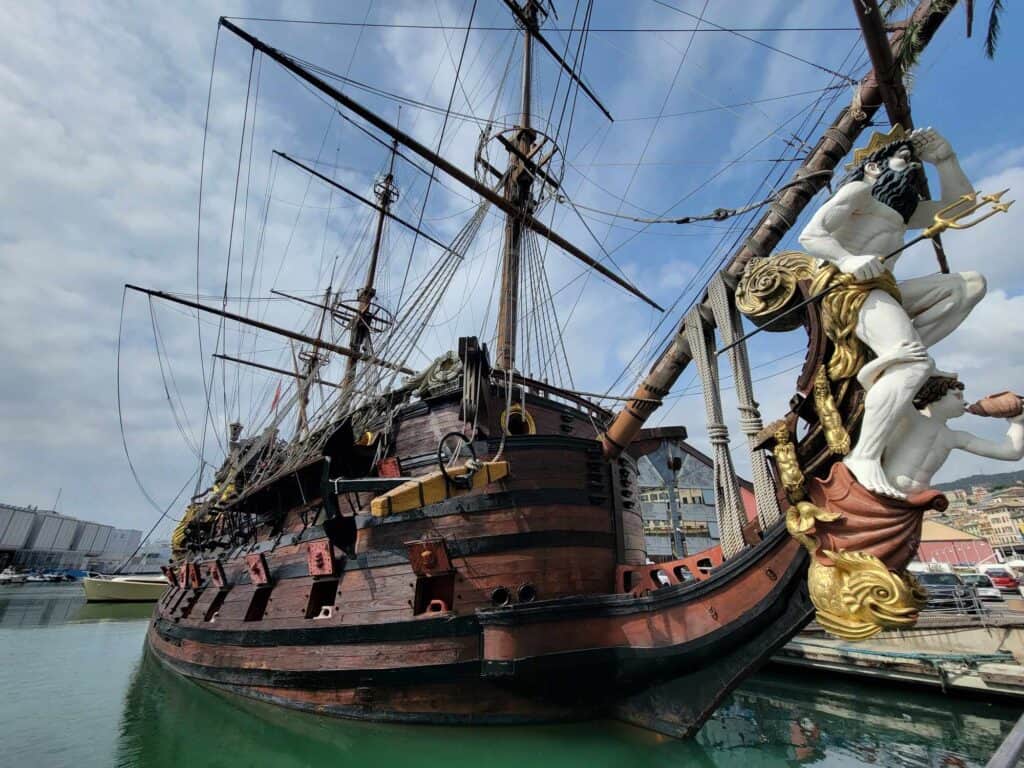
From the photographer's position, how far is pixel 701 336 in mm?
5453

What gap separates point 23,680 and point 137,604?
2884 cm

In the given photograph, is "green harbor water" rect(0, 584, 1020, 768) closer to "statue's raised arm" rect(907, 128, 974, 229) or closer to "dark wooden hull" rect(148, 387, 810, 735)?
"dark wooden hull" rect(148, 387, 810, 735)

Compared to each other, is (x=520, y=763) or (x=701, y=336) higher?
(x=701, y=336)

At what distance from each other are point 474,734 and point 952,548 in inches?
1370

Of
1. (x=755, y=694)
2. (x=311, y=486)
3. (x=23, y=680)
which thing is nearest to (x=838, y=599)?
(x=755, y=694)

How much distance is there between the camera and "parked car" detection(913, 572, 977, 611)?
9.64 meters

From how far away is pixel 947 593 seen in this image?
1244cm

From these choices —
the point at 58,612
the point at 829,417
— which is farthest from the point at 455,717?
the point at 58,612

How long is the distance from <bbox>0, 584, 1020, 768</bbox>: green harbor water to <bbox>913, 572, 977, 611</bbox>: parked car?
5.92 ft

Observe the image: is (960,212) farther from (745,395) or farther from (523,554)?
(523,554)

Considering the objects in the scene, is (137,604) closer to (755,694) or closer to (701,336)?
(755,694)

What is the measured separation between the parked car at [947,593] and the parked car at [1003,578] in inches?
76.5

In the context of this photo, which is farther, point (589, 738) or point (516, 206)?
point (516, 206)

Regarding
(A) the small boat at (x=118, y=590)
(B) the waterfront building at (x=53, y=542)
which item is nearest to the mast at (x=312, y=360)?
(A) the small boat at (x=118, y=590)
